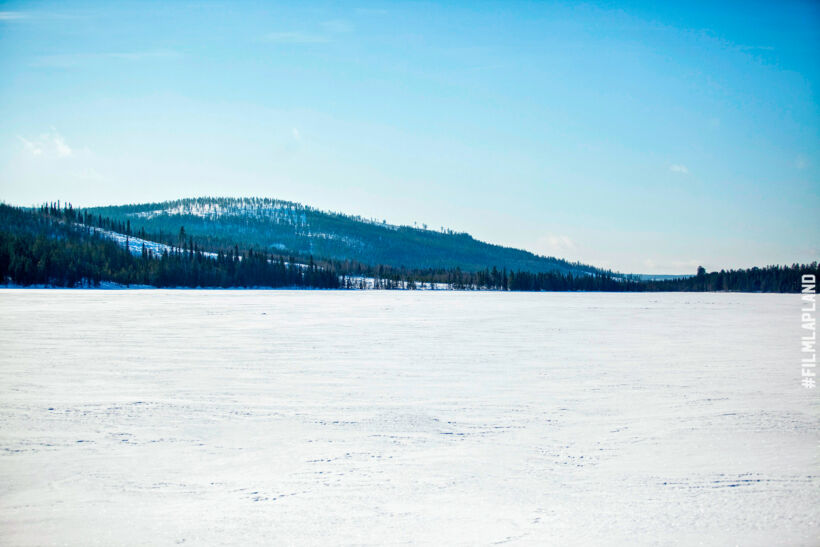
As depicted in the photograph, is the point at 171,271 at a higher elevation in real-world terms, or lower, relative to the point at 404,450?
higher

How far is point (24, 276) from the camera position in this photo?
247 ft

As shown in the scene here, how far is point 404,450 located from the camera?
7.04 m

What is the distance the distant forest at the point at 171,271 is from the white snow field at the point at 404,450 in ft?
256

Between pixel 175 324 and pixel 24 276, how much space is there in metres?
65.1

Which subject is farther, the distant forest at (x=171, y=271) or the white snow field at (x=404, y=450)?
the distant forest at (x=171, y=271)

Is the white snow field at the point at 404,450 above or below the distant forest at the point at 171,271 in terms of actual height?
below

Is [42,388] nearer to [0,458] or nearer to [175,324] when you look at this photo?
[0,458]

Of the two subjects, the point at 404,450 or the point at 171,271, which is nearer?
the point at 404,450

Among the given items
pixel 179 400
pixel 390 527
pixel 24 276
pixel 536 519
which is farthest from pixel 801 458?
Result: pixel 24 276

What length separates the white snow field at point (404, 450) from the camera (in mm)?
5004

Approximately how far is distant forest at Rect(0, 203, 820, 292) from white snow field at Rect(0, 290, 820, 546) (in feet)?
256

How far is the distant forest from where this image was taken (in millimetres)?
81438

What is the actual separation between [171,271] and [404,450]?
98125 millimetres

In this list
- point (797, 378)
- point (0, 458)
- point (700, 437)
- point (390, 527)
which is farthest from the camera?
point (797, 378)
